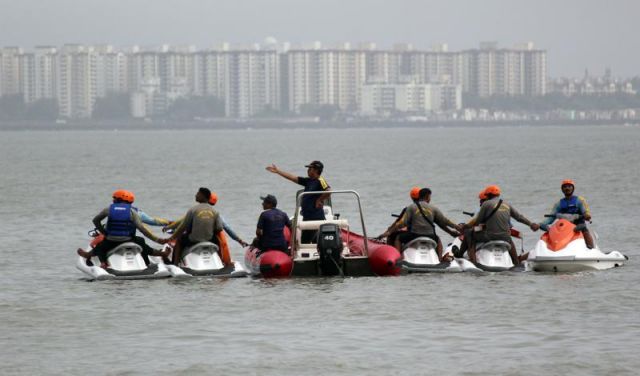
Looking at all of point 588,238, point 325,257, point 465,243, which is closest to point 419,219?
point 465,243

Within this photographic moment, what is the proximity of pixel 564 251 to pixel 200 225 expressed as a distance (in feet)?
18.0

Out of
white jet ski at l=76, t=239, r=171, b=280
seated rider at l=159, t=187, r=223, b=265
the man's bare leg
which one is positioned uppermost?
seated rider at l=159, t=187, r=223, b=265

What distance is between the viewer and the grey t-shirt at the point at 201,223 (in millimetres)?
22375

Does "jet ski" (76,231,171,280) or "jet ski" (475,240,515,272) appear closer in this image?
"jet ski" (76,231,171,280)

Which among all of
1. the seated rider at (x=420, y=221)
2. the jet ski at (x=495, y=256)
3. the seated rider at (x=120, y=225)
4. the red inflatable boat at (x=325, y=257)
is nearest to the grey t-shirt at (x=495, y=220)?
the jet ski at (x=495, y=256)

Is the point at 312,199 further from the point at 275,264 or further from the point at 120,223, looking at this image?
the point at 120,223

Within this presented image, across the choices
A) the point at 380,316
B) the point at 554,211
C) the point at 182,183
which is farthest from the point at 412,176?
the point at 380,316

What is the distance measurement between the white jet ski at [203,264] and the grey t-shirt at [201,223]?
12cm

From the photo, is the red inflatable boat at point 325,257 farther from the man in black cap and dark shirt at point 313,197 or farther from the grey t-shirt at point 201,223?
the grey t-shirt at point 201,223

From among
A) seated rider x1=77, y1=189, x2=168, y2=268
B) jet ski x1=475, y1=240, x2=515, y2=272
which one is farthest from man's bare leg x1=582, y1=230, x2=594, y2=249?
seated rider x1=77, y1=189, x2=168, y2=268

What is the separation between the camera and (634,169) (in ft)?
241

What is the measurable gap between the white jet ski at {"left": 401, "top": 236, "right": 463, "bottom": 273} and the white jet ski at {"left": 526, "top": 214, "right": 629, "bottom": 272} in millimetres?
1277

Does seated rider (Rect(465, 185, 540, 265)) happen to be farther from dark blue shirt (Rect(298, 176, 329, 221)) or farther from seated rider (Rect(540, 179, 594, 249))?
dark blue shirt (Rect(298, 176, 329, 221))

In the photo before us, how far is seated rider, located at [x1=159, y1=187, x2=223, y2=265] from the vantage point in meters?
22.4
